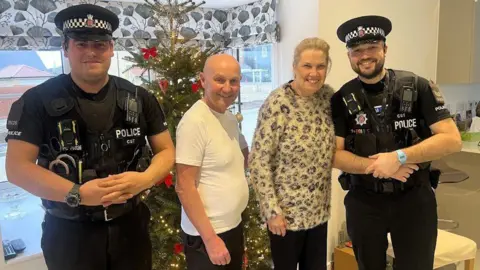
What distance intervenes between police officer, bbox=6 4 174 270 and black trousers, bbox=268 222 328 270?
60 centimetres

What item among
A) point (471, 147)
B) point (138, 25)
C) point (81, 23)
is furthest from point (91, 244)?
point (471, 147)

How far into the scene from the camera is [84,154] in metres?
1.33

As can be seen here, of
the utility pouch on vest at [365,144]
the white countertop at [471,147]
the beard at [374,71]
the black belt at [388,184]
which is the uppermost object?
the beard at [374,71]

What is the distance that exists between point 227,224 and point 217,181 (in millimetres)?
176

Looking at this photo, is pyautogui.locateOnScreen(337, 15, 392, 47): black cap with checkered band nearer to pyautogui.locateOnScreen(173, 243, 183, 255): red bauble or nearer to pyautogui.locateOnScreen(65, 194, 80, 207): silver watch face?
pyautogui.locateOnScreen(65, 194, 80, 207): silver watch face

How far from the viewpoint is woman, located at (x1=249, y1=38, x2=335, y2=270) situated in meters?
1.62

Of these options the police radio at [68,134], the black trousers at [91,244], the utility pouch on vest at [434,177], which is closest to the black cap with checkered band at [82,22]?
the police radio at [68,134]

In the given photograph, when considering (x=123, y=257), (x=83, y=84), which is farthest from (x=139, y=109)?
(x=123, y=257)

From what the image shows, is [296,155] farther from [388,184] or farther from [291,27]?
[291,27]

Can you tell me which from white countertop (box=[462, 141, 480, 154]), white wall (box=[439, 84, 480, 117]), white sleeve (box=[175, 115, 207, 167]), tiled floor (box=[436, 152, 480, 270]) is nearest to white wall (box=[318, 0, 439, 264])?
white wall (box=[439, 84, 480, 117])

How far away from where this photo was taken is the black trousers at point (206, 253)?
1.50 metres

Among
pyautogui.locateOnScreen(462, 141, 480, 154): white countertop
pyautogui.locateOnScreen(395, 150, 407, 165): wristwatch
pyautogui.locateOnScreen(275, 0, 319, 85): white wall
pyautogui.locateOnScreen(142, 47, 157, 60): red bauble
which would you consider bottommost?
pyautogui.locateOnScreen(462, 141, 480, 154): white countertop

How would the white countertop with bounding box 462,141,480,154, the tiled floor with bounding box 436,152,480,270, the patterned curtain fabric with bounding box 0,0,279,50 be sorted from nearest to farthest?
the patterned curtain fabric with bounding box 0,0,279,50
the white countertop with bounding box 462,141,480,154
the tiled floor with bounding box 436,152,480,270

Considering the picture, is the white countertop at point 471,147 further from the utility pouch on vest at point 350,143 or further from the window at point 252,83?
the utility pouch on vest at point 350,143
